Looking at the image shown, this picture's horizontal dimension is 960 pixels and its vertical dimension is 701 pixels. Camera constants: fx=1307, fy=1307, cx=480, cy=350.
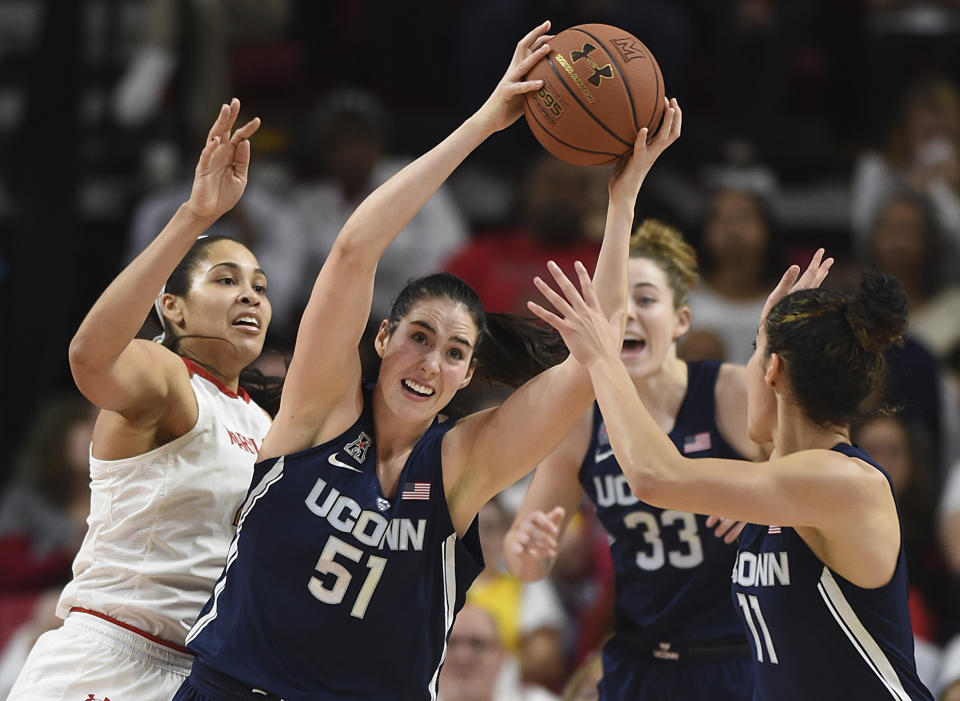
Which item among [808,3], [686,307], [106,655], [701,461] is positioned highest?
[808,3]

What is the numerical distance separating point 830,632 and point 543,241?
15.3ft

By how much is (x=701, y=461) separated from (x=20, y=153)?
6.33m

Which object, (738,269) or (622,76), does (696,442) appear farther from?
(738,269)

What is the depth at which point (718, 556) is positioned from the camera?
4.47 metres

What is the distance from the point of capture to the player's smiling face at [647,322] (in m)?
4.64

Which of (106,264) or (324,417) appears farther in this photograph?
(106,264)

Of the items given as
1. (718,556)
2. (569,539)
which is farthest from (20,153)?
(718,556)

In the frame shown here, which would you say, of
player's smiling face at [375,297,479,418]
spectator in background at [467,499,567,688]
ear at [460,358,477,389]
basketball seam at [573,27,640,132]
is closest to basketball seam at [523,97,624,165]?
basketball seam at [573,27,640,132]

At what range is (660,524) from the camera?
178 inches

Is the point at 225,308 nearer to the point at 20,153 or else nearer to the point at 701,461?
the point at 701,461

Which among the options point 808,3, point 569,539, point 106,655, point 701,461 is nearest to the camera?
point 701,461

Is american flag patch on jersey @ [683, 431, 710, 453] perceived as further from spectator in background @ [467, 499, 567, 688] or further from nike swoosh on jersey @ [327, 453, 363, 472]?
spectator in background @ [467, 499, 567, 688]

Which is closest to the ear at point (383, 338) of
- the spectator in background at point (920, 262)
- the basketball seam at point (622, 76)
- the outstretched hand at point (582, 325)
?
the outstretched hand at point (582, 325)

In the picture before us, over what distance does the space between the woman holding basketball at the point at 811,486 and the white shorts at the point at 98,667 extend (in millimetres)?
1583
